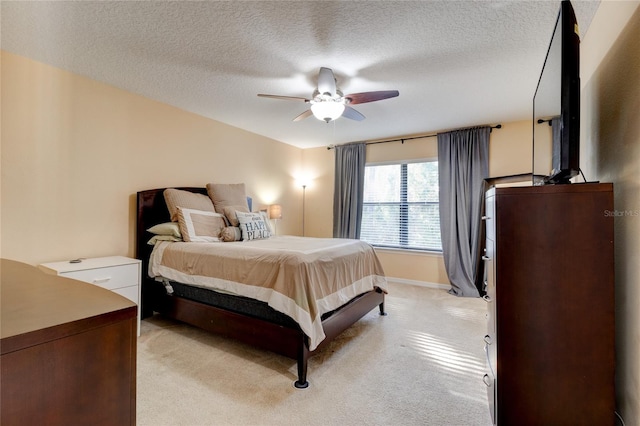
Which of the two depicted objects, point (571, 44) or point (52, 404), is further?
point (571, 44)

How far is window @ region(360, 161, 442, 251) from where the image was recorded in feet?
14.7

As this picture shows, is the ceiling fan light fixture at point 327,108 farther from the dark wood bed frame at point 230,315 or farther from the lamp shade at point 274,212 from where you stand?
the lamp shade at point 274,212

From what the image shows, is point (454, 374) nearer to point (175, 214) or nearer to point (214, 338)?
point (214, 338)

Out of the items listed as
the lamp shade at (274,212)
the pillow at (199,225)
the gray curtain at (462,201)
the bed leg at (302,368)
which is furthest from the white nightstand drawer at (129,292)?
the gray curtain at (462,201)

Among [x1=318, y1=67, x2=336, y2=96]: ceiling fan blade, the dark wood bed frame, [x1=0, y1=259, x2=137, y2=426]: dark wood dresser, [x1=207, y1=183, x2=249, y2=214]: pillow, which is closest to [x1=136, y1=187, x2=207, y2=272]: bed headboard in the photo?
the dark wood bed frame

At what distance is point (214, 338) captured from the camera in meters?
2.59

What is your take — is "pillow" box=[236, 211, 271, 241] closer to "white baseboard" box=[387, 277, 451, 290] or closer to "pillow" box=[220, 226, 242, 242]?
"pillow" box=[220, 226, 242, 242]

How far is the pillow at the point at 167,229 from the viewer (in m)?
2.90

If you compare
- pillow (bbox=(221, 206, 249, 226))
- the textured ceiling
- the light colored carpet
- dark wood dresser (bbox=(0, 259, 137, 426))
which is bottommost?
the light colored carpet

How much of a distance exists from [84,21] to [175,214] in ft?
5.65

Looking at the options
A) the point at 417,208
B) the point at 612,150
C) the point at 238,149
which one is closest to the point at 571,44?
the point at 612,150

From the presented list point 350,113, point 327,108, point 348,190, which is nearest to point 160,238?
point 327,108

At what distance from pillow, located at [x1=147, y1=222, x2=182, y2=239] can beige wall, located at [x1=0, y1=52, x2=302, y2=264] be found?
1.11 ft

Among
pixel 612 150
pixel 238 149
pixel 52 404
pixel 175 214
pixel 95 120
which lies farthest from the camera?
pixel 238 149
